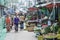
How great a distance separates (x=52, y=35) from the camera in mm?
16078

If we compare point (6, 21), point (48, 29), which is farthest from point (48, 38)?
point (6, 21)

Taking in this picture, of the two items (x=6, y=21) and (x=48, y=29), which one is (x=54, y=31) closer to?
(x=48, y=29)

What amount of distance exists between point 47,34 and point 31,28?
1130cm

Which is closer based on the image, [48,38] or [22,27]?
[48,38]

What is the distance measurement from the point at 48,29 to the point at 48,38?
153cm

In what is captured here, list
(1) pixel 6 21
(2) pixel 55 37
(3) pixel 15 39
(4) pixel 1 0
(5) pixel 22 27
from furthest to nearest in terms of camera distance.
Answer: (4) pixel 1 0 < (5) pixel 22 27 < (1) pixel 6 21 < (3) pixel 15 39 < (2) pixel 55 37

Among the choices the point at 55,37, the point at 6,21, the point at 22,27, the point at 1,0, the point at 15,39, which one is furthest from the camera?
the point at 1,0

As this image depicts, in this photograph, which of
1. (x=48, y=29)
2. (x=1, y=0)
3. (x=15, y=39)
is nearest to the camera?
(x=48, y=29)

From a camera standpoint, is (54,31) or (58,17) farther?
(58,17)

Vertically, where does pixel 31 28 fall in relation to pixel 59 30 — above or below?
below

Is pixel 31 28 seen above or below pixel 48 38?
below

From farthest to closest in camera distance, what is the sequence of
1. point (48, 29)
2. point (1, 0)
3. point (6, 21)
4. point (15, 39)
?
1. point (1, 0)
2. point (6, 21)
3. point (15, 39)
4. point (48, 29)

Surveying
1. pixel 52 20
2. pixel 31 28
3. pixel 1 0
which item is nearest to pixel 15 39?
pixel 52 20

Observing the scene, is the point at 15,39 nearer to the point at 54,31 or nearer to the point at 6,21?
the point at 54,31
